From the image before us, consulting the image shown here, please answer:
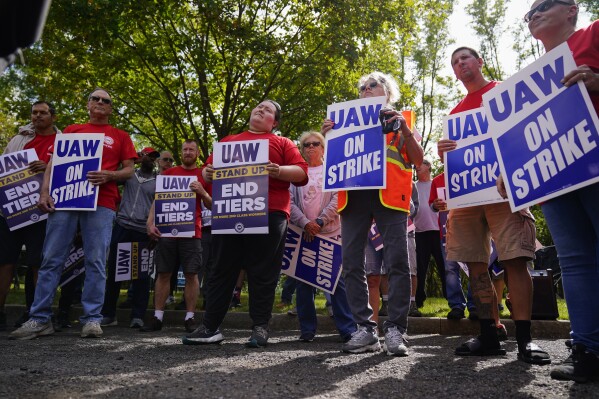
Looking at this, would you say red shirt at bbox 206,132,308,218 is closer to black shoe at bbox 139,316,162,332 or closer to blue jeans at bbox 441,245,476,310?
black shoe at bbox 139,316,162,332

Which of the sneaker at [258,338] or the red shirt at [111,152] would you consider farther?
the red shirt at [111,152]

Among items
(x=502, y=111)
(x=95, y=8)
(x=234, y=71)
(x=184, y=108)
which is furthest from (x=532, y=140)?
(x=184, y=108)

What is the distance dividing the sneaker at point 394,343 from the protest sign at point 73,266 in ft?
13.1

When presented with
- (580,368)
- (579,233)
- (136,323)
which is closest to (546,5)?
(579,233)

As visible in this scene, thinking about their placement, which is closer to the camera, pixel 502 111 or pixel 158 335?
pixel 502 111

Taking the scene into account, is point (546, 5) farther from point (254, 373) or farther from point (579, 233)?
point (254, 373)

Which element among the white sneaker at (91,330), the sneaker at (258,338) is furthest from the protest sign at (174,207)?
the sneaker at (258,338)

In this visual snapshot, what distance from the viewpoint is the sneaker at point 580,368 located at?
285 centimetres

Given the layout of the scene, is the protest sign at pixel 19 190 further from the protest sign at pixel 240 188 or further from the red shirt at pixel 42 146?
the protest sign at pixel 240 188

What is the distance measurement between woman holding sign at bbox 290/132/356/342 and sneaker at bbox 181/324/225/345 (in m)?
1.00

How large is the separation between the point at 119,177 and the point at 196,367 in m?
2.75

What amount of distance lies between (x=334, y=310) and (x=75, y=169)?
9.71 feet

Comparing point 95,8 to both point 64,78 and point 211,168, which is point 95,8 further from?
point 211,168

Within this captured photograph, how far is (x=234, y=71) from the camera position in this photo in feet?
38.2
